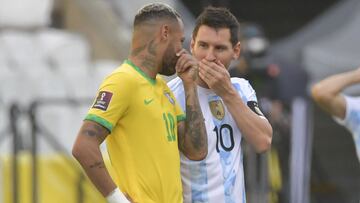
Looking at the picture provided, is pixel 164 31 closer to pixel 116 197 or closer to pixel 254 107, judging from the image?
pixel 254 107

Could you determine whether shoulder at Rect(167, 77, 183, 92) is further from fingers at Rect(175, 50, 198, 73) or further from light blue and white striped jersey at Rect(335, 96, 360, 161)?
light blue and white striped jersey at Rect(335, 96, 360, 161)

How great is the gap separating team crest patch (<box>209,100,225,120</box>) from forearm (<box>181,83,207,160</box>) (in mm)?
252

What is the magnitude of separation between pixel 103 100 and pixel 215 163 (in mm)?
814

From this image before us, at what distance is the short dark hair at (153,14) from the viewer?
6562 mm

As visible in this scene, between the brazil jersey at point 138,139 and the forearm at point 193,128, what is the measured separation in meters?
0.16

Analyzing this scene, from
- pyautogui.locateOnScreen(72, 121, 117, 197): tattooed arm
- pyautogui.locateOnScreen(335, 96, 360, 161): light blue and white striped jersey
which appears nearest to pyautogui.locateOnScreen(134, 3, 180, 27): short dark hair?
pyautogui.locateOnScreen(72, 121, 117, 197): tattooed arm

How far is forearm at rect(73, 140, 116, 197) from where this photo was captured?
625 cm

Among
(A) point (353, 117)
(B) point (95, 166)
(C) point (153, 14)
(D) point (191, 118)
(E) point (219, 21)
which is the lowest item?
(A) point (353, 117)

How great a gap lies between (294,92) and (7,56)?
3.58m

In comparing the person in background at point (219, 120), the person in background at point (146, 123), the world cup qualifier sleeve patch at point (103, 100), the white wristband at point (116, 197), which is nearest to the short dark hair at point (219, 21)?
the person in background at point (219, 120)

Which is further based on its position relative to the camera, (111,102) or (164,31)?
(164,31)

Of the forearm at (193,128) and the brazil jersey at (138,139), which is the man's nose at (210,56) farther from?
the brazil jersey at (138,139)

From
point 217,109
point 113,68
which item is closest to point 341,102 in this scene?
point 217,109

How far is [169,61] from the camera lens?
6.66 m
